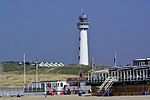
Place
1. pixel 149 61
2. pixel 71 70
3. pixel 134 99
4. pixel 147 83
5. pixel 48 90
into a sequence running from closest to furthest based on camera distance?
pixel 134 99 < pixel 147 83 < pixel 149 61 < pixel 48 90 < pixel 71 70

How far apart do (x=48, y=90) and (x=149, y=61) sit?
51.0 feet

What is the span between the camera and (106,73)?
208 ft

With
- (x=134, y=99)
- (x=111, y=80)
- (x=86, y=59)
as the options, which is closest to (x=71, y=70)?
(x=86, y=59)

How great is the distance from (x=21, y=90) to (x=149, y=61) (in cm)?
2070

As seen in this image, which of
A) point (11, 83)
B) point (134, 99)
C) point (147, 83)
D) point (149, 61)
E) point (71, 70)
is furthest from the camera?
point (71, 70)

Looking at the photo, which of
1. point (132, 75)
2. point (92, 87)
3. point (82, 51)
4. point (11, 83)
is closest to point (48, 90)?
point (92, 87)

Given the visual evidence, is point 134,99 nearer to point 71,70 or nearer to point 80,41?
point 80,41

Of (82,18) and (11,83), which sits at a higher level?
(82,18)

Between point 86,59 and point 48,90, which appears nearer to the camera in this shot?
point 48,90

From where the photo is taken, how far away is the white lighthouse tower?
12927 cm

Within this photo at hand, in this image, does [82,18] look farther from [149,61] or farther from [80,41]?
[149,61]

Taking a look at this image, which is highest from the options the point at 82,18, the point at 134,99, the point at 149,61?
the point at 82,18

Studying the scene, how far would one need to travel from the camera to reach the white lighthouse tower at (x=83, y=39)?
129 m

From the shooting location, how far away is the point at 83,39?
427 ft
